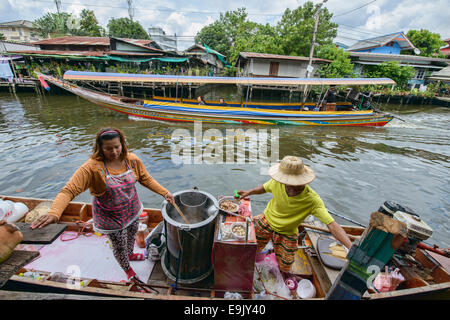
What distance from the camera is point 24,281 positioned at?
8.27 ft

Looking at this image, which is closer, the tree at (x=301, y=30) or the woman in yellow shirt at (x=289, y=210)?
the woman in yellow shirt at (x=289, y=210)

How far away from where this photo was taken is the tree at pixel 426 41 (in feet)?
103

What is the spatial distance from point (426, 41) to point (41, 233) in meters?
49.3

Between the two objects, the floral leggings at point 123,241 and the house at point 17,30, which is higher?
the house at point 17,30

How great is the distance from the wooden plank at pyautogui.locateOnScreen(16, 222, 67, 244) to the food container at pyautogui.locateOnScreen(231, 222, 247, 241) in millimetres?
1744

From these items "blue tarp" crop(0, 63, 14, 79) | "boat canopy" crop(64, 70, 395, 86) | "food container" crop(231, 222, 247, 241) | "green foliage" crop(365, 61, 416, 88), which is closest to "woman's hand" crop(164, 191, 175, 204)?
"food container" crop(231, 222, 247, 241)

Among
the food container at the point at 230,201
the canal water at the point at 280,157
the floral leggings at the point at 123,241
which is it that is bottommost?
the canal water at the point at 280,157

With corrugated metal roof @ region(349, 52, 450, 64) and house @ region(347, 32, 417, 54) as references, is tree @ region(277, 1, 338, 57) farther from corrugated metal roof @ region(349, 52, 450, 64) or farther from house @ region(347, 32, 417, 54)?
house @ region(347, 32, 417, 54)

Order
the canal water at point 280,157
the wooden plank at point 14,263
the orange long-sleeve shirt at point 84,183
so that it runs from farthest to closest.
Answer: the canal water at point 280,157 < the orange long-sleeve shirt at point 84,183 < the wooden plank at point 14,263

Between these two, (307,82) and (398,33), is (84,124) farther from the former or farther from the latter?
(398,33)

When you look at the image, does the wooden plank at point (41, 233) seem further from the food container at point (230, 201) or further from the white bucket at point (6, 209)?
the white bucket at point (6, 209)

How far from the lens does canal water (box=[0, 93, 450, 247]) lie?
630 cm

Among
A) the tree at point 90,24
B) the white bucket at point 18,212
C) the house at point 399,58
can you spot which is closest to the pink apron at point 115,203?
the white bucket at point 18,212

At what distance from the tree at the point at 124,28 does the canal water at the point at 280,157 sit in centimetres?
4179
